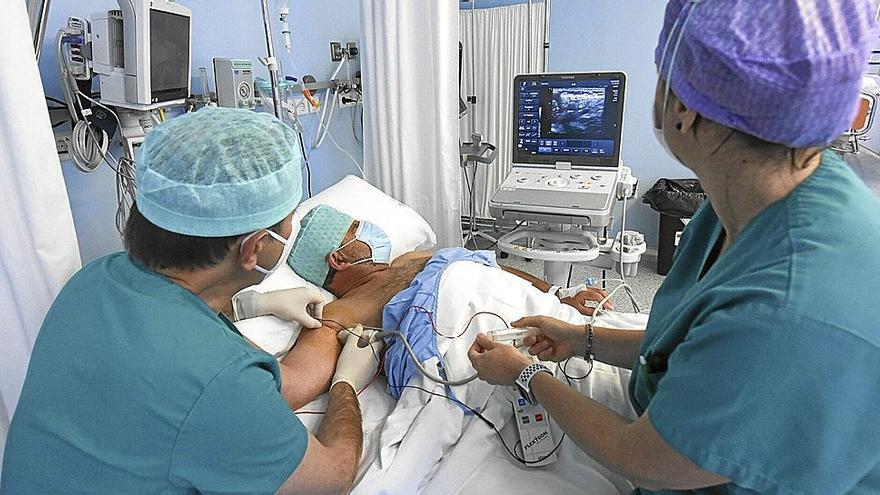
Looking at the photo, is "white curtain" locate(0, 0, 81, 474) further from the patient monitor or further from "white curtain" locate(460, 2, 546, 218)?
"white curtain" locate(460, 2, 546, 218)

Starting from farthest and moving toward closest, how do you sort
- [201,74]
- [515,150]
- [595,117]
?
[515,150], [595,117], [201,74]

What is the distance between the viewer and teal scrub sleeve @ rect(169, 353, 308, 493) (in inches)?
31.8

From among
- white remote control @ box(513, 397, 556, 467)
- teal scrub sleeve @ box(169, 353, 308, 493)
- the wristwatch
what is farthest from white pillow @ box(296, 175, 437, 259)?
teal scrub sleeve @ box(169, 353, 308, 493)

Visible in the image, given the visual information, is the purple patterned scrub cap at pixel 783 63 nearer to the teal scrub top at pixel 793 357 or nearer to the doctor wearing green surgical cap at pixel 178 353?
the teal scrub top at pixel 793 357

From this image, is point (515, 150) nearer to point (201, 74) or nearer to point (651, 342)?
point (201, 74)

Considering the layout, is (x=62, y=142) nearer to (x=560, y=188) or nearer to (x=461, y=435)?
(x=461, y=435)

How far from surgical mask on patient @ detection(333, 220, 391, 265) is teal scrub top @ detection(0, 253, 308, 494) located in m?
1.19

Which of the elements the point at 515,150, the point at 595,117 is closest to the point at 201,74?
the point at 515,150

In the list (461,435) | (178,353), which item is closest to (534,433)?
(461,435)

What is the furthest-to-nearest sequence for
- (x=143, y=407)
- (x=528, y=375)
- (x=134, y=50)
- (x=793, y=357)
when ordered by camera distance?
(x=134, y=50) → (x=528, y=375) → (x=143, y=407) → (x=793, y=357)

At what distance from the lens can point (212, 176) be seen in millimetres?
894

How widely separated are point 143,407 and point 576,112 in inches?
75.9

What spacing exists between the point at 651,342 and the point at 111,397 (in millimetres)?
795

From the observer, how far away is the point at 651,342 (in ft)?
2.98
